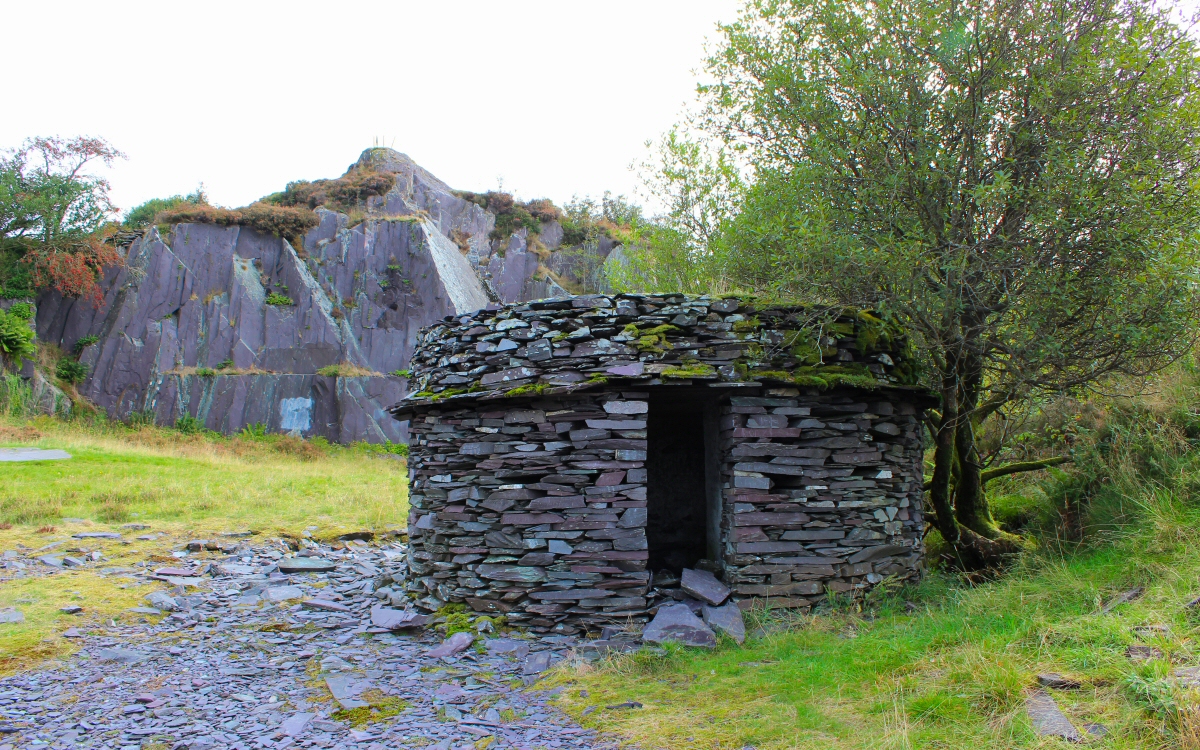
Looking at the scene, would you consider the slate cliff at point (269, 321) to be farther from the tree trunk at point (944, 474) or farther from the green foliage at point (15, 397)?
the tree trunk at point (944, 474)

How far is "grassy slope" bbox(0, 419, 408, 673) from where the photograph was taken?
24.8 feet

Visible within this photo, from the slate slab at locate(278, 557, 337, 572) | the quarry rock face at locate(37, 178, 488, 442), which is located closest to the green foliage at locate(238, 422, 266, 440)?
the quarry rock face at locate(37, 178, 488, 442)

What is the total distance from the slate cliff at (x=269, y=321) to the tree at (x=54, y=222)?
36.5 inches

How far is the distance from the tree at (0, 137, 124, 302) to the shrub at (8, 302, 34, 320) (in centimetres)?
81

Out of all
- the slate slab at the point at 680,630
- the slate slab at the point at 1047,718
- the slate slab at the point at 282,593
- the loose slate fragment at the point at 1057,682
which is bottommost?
the slate slab at the point at 282,593

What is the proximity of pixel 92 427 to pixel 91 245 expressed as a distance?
21.9 ft

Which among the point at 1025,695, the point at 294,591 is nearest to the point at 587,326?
the point at 1025,695

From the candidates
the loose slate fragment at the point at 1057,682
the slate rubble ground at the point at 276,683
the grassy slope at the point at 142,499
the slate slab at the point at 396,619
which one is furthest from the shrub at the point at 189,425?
the loose slate fragment at the point at 1057,682

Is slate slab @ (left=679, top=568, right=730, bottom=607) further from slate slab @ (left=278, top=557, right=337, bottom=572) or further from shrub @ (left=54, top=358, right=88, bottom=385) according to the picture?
shrub @ (left=54, top=358, right=88, bottom=385)

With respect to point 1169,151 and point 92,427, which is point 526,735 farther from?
point 92,427

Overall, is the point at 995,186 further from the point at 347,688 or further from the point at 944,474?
the point at 347,688

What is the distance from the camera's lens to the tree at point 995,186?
19.7 ft

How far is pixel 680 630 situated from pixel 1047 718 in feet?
9.19

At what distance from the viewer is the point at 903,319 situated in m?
7.14
